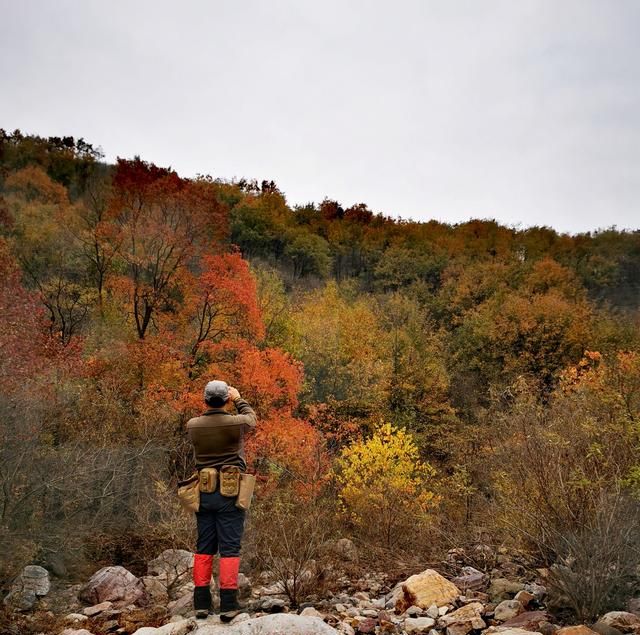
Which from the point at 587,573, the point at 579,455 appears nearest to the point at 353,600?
the point at 587,573

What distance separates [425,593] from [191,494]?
9.46ft

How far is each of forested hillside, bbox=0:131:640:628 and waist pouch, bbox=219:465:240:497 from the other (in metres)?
1.87

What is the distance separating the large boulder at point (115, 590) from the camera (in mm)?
6453

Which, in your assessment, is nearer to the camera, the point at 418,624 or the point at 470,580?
the point at 418,624

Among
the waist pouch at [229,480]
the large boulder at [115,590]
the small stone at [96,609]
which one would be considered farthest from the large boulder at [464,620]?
the small stone at [96,609]

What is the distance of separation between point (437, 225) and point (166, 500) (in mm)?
54641

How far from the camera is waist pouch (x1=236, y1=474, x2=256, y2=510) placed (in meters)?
4.73

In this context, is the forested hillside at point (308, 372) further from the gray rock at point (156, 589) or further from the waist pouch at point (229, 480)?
the waist pouch at point (229, 480)

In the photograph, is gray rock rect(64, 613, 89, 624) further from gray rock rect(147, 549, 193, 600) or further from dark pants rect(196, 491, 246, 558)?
dark pants rect(196, 491, 246, 558)

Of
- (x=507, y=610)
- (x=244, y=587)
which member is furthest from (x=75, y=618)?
(x=507, y=610)

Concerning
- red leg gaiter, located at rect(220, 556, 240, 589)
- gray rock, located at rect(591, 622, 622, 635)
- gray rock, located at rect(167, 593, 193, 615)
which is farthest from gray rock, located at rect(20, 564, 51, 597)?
gray rock, located at rect(591, 622, 622, 635)

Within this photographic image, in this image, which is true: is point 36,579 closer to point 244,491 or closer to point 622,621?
point 244,491

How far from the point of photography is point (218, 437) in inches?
191

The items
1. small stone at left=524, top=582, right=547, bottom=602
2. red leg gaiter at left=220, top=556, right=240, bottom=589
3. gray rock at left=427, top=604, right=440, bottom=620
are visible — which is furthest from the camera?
small stone at left=524, top=582, right=547, bottom=602
